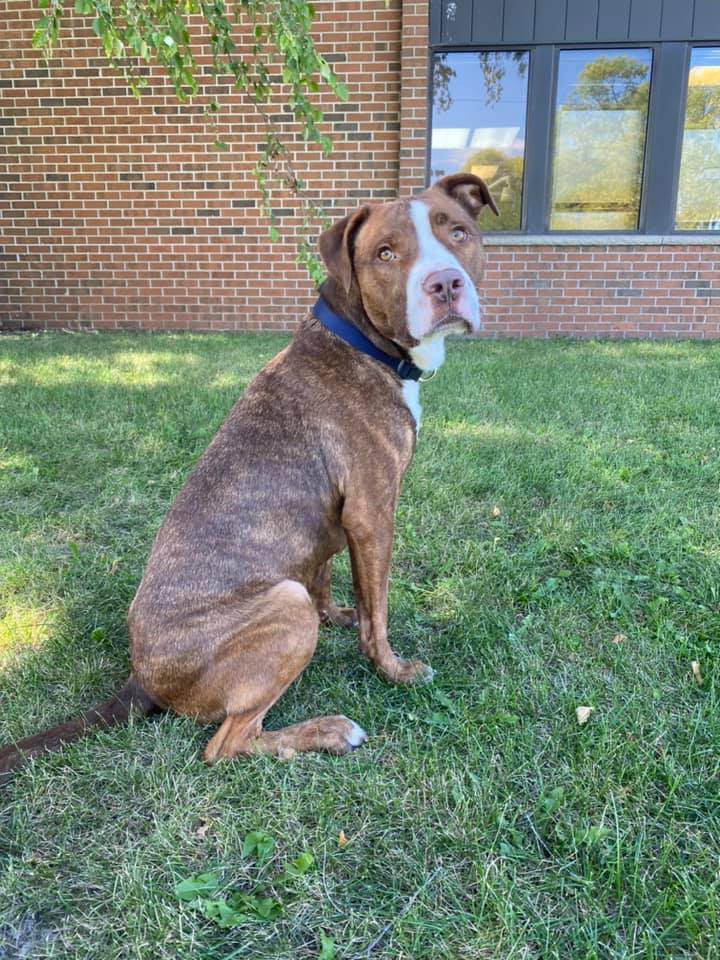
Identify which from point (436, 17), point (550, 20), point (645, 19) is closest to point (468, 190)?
point (436, 17)

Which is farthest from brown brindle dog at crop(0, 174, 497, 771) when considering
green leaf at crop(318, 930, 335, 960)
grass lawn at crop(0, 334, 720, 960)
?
green leaf at crop(318, 930, 335, 960)

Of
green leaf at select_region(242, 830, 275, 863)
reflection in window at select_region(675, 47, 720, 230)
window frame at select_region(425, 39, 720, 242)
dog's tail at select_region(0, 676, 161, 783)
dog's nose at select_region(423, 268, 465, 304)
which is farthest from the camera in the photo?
reflection in window at select_region(675, 47, 720, 230)

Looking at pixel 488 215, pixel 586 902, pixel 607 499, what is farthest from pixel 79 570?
pixel 488 215

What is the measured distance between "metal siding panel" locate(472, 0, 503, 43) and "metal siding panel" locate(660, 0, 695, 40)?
1742 mm

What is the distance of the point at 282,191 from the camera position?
820cm

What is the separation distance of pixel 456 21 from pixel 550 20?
1010 mm

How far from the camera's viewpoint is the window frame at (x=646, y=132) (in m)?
7.80

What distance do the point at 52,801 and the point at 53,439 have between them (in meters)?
3.25

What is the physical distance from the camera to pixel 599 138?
27.0ft

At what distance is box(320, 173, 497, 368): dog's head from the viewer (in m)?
2.29

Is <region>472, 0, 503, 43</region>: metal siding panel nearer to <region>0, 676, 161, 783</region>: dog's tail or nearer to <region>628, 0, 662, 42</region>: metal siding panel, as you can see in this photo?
<region>628, 0, 662, 42</region>: metal siding panel

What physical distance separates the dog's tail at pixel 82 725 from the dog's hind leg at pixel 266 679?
266mm

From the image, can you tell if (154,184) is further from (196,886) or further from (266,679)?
(196,886)

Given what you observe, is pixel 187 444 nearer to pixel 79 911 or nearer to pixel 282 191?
pixel 79 911
